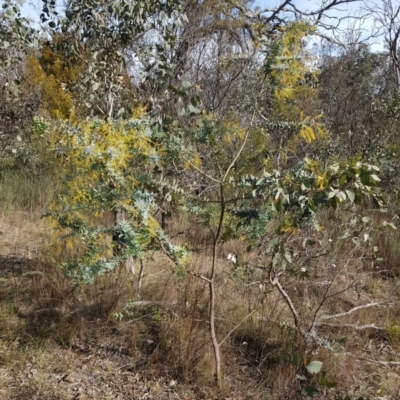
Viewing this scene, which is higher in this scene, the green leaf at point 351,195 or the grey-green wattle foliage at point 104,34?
the grey-green wattle foliage at point 104,34

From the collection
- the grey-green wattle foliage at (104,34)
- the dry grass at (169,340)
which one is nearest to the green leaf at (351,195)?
the dry grass at (169,340)

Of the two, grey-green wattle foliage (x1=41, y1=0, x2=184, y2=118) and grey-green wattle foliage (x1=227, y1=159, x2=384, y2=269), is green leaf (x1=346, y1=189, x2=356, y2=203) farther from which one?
grey-green wattle foliage (x1=41, y1=0, x2=184, y2=118)

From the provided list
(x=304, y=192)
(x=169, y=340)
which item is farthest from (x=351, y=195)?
(x=169, y=340)

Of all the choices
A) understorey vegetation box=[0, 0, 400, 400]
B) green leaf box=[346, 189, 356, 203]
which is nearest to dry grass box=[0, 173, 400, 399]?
understorey vegetation box=[0, 0, 400, 400]

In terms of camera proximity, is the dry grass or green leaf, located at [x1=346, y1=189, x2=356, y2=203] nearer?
green leaf, located at [x1=346, y1=189, x2=356, y2=203]

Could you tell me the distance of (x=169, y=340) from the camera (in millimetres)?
2645

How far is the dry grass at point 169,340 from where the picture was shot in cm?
246

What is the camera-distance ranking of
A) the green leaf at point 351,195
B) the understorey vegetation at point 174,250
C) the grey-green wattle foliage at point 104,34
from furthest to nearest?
the grey-green wattle foliage at point 104,34
the understorey vegetation at point 174,250
the green leaf at point 351,195

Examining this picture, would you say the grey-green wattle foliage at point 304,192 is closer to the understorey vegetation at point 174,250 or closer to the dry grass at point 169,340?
the understorey vegetation at point 174,250

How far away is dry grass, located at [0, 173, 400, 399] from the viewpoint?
246 cm

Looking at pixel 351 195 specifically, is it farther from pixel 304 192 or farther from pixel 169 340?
pixel 169 340

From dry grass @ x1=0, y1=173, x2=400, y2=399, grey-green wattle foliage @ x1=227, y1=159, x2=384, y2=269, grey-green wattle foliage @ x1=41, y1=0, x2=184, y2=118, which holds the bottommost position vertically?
dry grass @ x1=0, y1=173, x2=400, y2=399

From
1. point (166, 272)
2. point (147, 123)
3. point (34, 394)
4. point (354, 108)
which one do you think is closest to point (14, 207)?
point (166, 272)

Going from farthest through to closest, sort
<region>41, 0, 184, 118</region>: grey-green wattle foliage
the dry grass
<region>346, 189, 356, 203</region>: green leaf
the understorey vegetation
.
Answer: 1. <region>41, 0, 184, 118</region>: grey-green wattle foliage
2. the dry grass
3. the understorey vegetation
4. <region>346, 189, 356, 203</region>: green leaf
